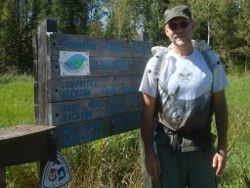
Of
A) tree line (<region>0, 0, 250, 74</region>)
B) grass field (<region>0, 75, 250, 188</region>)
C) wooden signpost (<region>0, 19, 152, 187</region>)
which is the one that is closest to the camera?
wooden signpost (<region>0, 19, 152, 187</region>)

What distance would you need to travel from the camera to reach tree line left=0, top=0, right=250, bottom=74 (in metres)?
34.5

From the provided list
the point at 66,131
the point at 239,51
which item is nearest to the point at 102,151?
the point at 66,131

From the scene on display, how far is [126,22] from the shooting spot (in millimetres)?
35438

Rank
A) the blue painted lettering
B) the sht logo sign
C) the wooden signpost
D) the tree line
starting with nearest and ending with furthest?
1. the wooden signpost
2. the sht logo sign
3. the blue painted lettering
4. the tree line

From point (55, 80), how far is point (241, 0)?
36190mm

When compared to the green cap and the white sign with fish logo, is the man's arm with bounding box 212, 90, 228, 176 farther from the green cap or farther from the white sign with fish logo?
the white sign with fish logo

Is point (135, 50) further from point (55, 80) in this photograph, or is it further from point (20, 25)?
point (20, 25)

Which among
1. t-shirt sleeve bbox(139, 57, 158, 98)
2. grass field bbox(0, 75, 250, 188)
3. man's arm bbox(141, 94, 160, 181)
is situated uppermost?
t-shirt sleeve bbox(139, 57, 158, 98)

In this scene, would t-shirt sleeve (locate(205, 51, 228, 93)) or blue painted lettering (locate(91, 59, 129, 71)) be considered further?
blue painted lettering (locate(91, 59, 129, 71))

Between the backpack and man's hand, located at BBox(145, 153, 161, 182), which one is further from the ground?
the backpack

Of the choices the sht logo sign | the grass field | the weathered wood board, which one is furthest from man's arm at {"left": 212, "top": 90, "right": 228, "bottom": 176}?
the grass field

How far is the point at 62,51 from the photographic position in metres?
3.21

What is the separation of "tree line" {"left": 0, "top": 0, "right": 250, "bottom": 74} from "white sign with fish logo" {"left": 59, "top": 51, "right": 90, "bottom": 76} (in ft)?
75.5

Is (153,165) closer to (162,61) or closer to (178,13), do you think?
(162,61)
